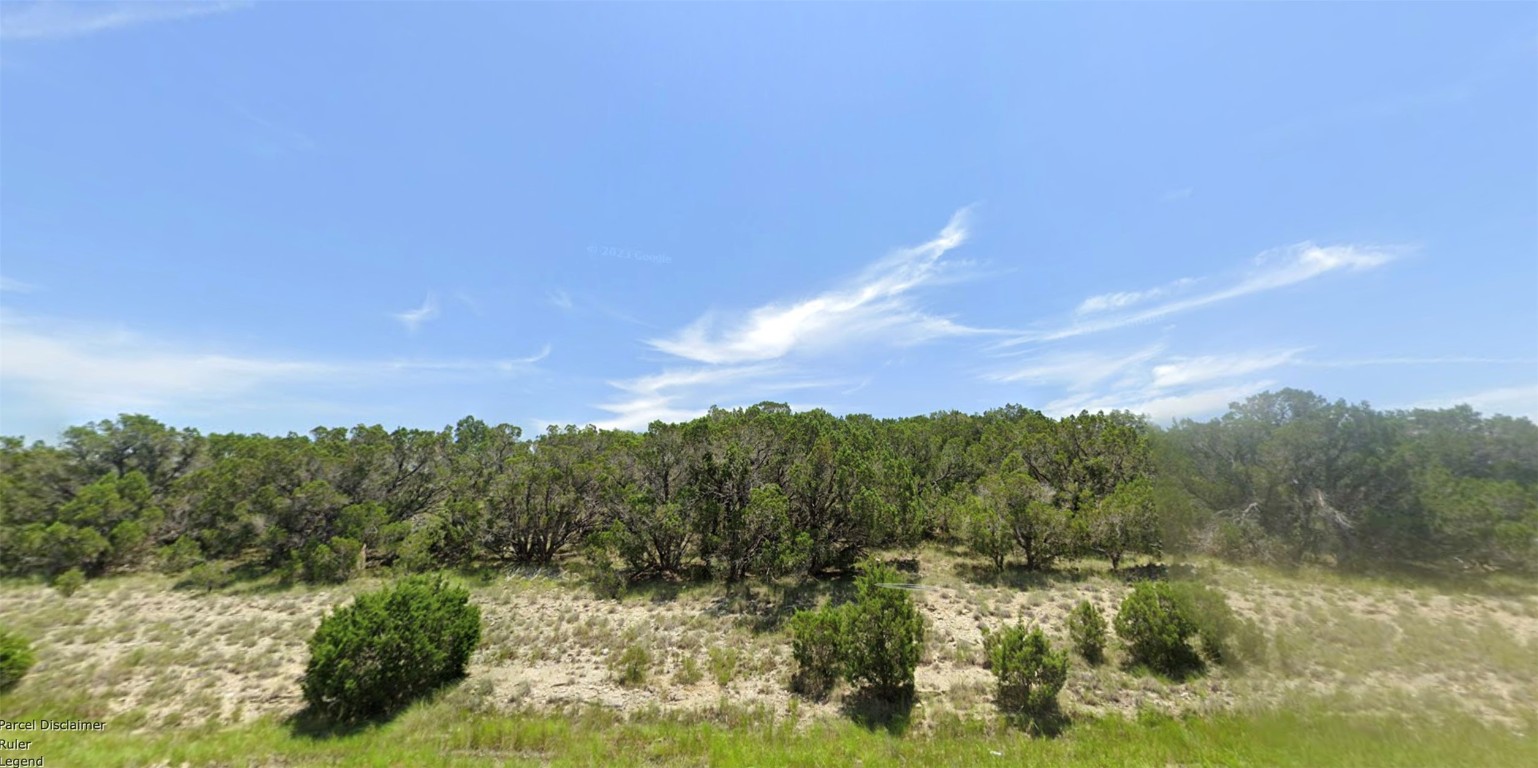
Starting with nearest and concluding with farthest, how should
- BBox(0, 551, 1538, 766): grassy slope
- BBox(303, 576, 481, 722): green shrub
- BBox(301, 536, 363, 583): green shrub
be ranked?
BBox(0, 551, 1538, 766): grassy slope, BBox(303, 576, 481, 722): green shrub, BBox(301, 536, 363, 583): green shrub

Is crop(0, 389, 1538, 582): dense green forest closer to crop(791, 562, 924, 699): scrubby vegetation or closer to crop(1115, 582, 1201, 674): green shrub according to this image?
crop(1115, 582, 1201, 674): green shrub

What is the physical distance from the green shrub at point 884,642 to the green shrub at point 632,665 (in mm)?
5350

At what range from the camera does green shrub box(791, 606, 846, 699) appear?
11578mm

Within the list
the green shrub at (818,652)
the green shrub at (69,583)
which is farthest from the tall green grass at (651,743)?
the green shrub at (69,583)

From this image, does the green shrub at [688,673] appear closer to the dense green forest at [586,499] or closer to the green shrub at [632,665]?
the green shrub at [632,665]

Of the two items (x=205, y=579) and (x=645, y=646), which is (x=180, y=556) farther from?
(x=645, y=646)

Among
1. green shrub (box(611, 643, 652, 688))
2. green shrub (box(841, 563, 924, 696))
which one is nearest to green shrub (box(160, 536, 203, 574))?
green shrub (box(611, 643, 652, 688))

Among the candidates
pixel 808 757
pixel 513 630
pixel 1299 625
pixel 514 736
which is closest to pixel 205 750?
pixel 514 736

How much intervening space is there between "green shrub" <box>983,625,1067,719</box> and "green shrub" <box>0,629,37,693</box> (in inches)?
862

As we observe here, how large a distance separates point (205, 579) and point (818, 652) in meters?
28.6

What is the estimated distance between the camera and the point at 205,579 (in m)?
21.8

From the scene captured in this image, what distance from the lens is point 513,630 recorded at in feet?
53.0

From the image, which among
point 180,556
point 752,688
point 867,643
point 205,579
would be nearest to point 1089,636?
point 867,643

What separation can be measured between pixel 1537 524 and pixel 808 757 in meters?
9.37
